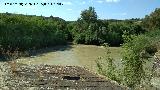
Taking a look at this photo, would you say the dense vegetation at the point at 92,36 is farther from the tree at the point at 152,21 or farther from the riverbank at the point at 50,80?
the riverbank at the point at 50,80

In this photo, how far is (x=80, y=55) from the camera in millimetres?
32625

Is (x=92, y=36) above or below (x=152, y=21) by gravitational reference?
below

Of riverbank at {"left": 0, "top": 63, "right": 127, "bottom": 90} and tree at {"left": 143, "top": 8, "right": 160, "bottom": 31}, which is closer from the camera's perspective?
riverbank at {"left": 0, "top": 63, "right": 127, "bottom": 90}

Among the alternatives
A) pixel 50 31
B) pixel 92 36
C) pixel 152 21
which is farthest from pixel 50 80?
pixel 152 21

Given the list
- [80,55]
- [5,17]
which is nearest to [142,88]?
[80,55]

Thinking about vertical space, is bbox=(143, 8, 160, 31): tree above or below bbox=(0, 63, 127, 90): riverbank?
above

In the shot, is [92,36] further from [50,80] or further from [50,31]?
[50,80]

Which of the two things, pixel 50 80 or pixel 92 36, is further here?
pixel 92 36

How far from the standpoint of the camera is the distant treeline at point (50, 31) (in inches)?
1206

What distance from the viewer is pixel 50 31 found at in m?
41.2

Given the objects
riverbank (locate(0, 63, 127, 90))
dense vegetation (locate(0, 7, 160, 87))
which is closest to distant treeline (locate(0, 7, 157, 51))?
dense vegetation (locate(0, 7, 160, 87))

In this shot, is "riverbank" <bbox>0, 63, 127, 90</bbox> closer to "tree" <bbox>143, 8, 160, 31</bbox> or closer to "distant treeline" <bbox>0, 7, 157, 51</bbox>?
"distant treeline" <bbox>0, 7, 157, 51</bbox>

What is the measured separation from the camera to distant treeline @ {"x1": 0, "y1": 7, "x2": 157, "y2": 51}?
3064cm

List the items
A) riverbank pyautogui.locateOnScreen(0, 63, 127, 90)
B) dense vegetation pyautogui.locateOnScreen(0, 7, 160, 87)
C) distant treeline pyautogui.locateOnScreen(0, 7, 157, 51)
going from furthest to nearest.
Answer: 1. distant treeline pyautogui.locateOnScreen(0, 7, 157, 51)
2. dense vegetation pyautogui.locateOnScreen(0, 7, 160, 87)
3. riverbank pyautogui.locateOnScreen(0, 63, 127, 90)
